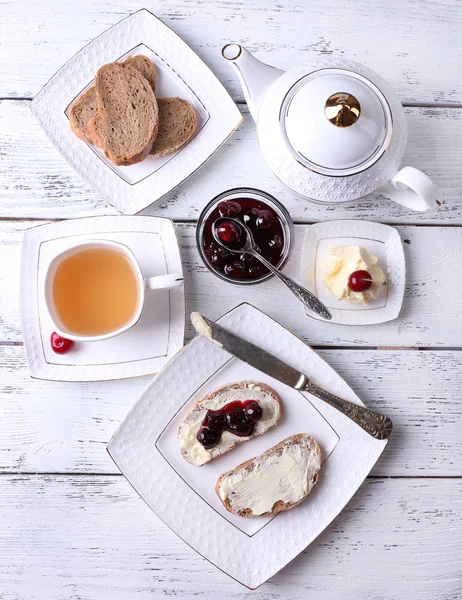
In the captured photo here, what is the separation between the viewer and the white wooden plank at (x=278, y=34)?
115 centimetres

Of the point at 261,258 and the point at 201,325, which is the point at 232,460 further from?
the point at 261,258

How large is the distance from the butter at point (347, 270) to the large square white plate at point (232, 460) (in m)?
0.12

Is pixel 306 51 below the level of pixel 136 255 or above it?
above

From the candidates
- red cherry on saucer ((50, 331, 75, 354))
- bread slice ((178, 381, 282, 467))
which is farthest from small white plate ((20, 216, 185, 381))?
bread slice ((178, 381, 282, 467))

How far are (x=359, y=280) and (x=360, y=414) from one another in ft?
0.82

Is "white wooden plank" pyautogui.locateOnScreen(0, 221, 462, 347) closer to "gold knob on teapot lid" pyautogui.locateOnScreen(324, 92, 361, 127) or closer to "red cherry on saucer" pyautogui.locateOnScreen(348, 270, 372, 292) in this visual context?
"red cherry on saucer" pyautogui.locateOnScreen(348, 270, 372, 292)

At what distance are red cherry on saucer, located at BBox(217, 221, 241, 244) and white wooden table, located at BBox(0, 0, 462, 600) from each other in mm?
144

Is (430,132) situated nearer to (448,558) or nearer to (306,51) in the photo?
(306,51)

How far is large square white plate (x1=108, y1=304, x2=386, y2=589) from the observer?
1.12m

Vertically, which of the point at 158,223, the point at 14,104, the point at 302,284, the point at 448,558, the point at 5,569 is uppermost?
the point at 14,104

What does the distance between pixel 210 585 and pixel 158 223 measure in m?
0.70

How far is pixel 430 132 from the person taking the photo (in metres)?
1.17

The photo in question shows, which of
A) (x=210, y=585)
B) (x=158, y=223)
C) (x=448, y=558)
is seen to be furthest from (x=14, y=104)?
(x=448, y=558)

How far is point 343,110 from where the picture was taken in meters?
0.89
